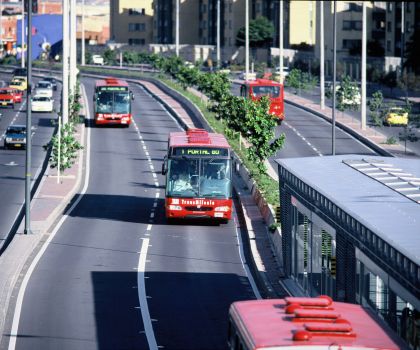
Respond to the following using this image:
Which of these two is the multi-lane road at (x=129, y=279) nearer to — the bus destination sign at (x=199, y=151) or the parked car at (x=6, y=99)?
the bus destination sign at (x=199, y=151)

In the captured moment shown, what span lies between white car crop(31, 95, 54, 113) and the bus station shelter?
70.8 metres

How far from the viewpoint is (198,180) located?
158 ft

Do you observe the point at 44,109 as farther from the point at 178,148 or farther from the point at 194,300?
the point at 194,300

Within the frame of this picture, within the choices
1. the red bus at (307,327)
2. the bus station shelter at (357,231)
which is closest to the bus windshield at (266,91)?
the bus station shelter at (357,231)

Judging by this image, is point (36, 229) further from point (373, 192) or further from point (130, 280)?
point (373, 192)

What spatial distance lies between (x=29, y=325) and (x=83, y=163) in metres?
40.9

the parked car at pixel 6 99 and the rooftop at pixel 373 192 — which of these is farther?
the parked car at pixel 6 99

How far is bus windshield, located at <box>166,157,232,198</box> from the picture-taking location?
158 feet

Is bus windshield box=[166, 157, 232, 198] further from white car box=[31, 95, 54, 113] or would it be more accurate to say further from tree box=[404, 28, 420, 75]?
tree box=[404, 28, 420, 75]

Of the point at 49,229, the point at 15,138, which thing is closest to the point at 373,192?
the point at 49,229

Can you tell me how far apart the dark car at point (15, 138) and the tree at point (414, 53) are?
244ft

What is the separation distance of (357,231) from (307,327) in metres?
6.36

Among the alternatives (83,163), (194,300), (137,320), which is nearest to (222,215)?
(194,300)

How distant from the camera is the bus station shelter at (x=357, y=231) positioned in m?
20.2
